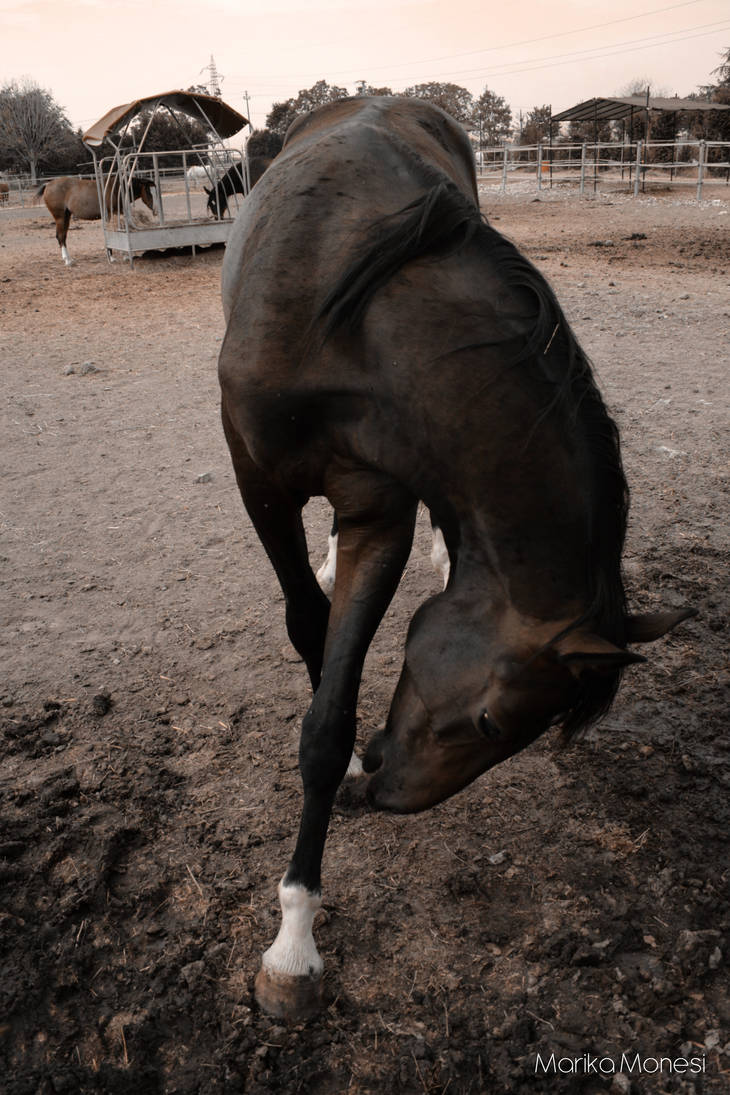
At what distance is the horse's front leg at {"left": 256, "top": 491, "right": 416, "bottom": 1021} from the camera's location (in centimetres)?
190

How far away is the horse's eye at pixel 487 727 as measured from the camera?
167 centimetres

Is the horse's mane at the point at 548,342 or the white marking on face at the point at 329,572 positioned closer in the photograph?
the horse's mane at the point at 548,342

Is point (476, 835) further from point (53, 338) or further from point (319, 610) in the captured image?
point (53, 338)

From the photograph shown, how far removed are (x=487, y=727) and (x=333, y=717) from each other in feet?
1.45

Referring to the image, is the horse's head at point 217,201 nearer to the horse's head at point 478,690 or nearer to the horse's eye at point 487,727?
the horse's head at point 478,690

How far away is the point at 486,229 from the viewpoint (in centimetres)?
184

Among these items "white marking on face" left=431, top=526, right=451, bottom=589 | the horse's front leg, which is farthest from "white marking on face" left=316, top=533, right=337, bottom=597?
the horse's front leg

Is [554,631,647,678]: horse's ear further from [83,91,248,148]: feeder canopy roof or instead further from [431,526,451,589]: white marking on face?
[83,91,248,148]: feeder canopy roof

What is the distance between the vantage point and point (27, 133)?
138 feet

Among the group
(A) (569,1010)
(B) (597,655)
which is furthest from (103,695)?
(B) (597,655)

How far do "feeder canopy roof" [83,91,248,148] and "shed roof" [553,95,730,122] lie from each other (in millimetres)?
23758

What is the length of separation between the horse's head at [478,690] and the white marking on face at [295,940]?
31cm

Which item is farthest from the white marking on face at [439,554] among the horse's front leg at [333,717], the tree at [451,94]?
the tree at [451,94]

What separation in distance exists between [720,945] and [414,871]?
793 millimetres
